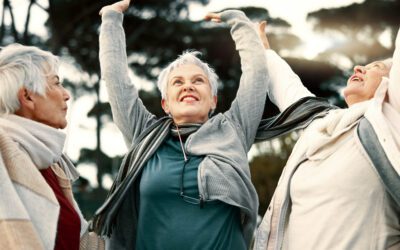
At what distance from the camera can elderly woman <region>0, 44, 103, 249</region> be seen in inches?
99.1

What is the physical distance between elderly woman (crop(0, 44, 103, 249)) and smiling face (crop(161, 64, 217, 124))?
522 millimetres

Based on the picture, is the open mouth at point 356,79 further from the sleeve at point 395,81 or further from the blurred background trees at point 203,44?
the blurred background trees at point 203,44

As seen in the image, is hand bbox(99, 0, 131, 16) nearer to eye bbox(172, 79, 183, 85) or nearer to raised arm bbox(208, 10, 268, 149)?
eye bbox(172, 79, 183, 85)

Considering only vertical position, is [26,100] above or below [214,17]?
below

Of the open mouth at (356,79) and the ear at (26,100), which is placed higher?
the open mouth at (356,79)

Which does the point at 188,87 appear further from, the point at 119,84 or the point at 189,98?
the point at 119,84

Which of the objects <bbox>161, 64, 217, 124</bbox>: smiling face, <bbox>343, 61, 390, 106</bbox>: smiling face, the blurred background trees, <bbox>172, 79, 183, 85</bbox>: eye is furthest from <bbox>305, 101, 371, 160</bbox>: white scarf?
the blurred background trees

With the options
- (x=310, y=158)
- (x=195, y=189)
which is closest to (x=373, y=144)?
(x=310, y=158)

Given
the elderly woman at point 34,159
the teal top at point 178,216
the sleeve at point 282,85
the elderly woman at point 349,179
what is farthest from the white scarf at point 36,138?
the sleeve at point 282,85

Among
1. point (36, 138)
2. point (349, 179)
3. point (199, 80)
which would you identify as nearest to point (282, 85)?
point (199, 80)

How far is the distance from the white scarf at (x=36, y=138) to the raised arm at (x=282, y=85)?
1008mm

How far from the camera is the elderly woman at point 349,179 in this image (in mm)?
2613

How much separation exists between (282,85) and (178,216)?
764 millimetres

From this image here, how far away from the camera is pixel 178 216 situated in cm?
304
